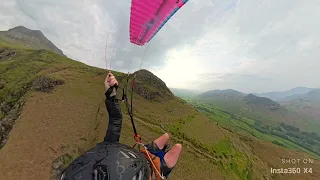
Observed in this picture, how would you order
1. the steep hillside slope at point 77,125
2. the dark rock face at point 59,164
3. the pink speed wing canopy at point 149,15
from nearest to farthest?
the pink speed wing canopy at point 149,15 → the dark rock face at point 59,164 → the steep hillside slope at point 77,125

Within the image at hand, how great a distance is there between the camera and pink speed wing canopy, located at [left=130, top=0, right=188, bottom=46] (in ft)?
25.1

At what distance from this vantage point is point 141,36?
36.0 feet

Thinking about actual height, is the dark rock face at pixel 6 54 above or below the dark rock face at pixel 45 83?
above

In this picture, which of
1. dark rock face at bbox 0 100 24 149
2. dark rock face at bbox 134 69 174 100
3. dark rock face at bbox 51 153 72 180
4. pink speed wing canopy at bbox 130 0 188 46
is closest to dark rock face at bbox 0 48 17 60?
dark rock face at bbox 134 69 174 100

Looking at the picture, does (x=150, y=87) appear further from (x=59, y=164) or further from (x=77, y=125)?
(x=59, y=164)

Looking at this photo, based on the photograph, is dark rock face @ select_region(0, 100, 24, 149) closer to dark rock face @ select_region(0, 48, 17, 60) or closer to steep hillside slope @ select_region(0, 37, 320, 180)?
steep hillside slope @ select_region(0, 37, 320, 180)

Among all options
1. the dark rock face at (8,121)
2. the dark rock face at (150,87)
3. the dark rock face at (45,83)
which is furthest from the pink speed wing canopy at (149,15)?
the dark rock face at (150,87)

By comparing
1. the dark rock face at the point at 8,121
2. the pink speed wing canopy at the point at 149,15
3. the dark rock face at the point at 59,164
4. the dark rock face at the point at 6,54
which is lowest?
the dark rock face at the point at 59,164

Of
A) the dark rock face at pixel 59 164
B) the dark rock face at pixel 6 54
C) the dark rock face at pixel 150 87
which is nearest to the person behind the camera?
the dark rock face at pixel 59 164

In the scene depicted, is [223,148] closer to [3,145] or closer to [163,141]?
[3,145]

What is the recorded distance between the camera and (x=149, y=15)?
8.56 m

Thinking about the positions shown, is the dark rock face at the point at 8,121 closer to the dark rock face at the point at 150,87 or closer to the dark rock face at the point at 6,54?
the dark rock face at the point at 150,87

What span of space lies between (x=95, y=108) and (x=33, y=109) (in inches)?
346

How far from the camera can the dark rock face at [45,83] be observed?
39312 mm
